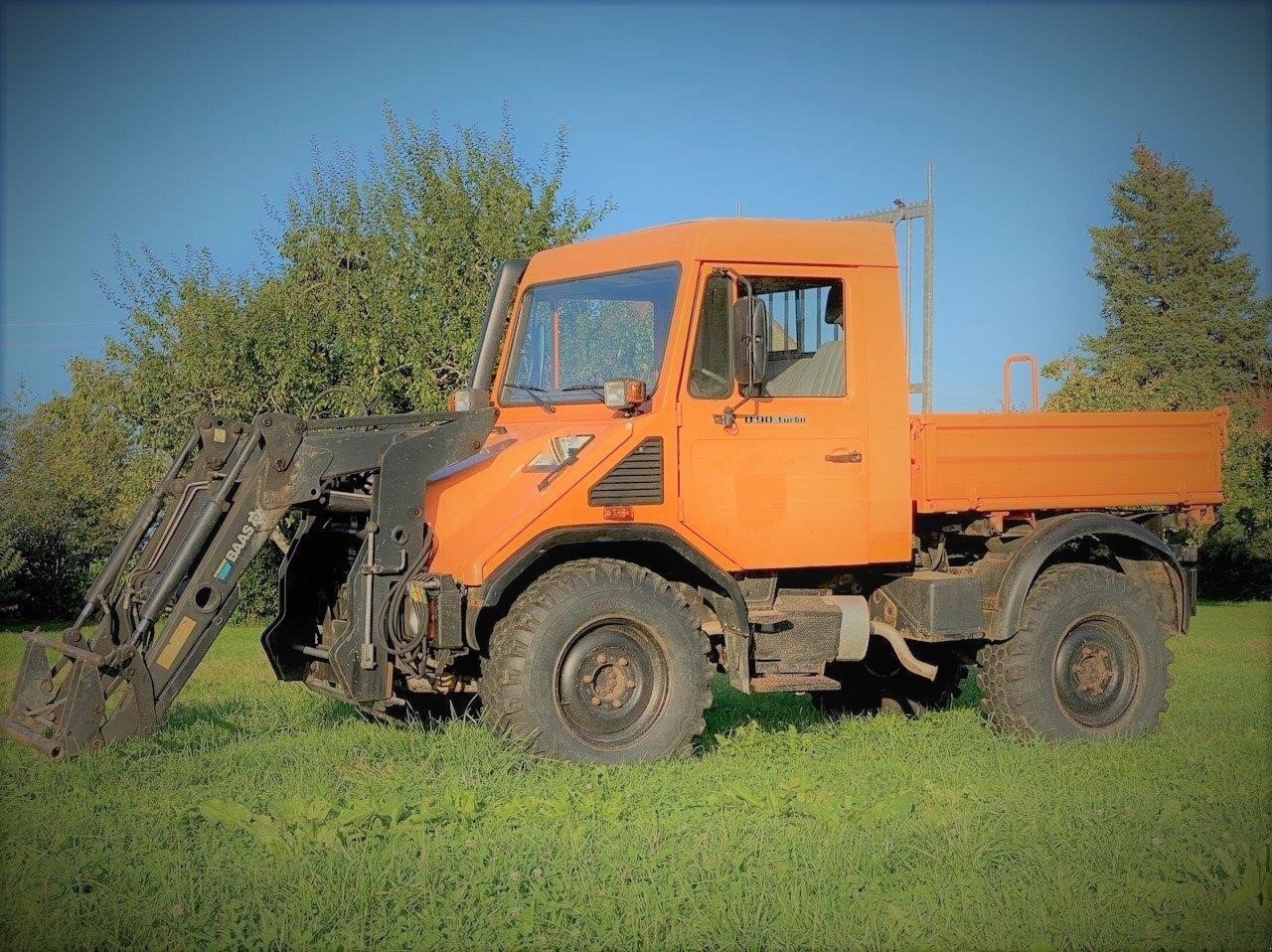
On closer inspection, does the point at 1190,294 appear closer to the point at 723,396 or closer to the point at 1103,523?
the point at 1103,523

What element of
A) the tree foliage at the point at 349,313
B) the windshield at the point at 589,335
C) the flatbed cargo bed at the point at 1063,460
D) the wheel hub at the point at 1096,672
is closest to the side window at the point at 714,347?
the windshield at the point at 589,335

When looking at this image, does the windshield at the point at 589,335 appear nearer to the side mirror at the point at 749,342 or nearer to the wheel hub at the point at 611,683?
the side mirror at the point at 749,342

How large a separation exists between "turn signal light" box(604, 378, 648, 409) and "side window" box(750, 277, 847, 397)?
0.98 meters

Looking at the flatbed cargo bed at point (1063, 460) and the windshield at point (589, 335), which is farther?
the flatbed cargo bed at point (1063, 460)

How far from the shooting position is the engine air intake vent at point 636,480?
7172mm

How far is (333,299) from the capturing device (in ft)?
60.2

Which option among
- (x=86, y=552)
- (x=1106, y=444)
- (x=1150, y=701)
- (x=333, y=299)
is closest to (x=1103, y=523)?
(x=1106, y=444)

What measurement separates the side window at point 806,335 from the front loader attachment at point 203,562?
2.02 meters

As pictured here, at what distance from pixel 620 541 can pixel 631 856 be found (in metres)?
2.40

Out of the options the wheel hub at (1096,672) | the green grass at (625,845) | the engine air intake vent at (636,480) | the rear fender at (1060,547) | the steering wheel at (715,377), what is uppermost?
the steering wheel at (715,377)

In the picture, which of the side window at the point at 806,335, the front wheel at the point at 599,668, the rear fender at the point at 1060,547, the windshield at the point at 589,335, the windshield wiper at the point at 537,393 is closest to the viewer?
the front wheel at the point at 599,668

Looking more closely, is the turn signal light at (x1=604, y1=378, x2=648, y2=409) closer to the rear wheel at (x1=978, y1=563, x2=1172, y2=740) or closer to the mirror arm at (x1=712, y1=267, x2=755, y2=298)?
the mirror arm at (x1=712, y1=267, x2=755, y2=298)

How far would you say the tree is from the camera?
24.4m

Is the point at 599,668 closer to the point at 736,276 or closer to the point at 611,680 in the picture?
the point at 611,680
